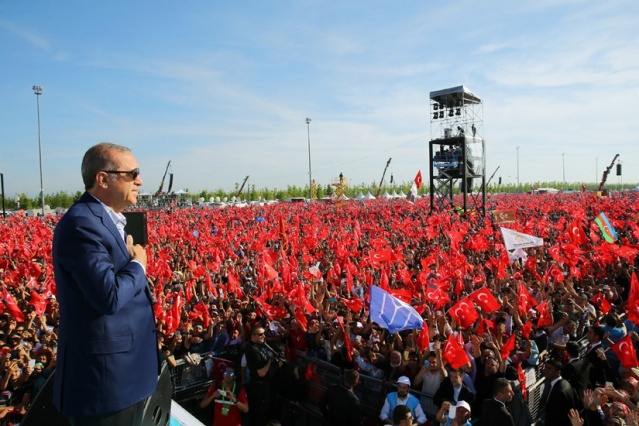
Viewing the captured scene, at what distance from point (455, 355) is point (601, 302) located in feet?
14.4

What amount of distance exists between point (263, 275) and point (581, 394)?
6948 mm

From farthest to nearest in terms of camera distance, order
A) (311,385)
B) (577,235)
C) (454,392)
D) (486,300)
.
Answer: (577,235)
(486,300)
(311,385)
(454,392)

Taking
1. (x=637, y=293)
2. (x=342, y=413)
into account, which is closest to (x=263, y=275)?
(x=342, y=413)

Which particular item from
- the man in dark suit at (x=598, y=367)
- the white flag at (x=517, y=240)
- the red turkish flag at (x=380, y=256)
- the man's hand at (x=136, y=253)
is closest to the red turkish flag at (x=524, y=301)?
the man in dark suit at (x=598, y=367)

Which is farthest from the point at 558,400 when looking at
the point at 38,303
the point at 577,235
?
the point at 577,235

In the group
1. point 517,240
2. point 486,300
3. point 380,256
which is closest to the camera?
point 486,300

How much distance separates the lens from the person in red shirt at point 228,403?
5934 millimetres

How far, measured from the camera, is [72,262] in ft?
5.35

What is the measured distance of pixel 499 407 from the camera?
195 inches

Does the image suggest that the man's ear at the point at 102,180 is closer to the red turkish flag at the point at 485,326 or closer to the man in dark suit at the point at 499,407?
the man in dark suit at the point at 499,407

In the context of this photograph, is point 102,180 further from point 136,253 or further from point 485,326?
point 485,326

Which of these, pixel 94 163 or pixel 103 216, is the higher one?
pixel 94 163

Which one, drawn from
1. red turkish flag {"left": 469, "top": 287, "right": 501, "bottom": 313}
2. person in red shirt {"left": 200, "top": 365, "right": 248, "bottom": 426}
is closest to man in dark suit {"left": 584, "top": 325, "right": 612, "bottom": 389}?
red turkish flag {"left": 469, "top": 287, "right": 501, "bottom": 313}

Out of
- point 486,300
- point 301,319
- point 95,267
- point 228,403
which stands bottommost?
point 228,403
